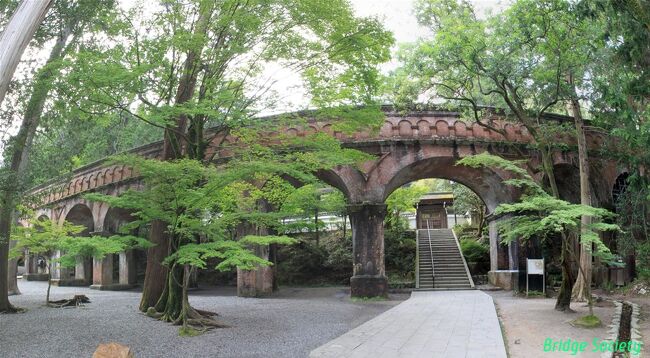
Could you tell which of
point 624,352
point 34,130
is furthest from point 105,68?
point 624,352

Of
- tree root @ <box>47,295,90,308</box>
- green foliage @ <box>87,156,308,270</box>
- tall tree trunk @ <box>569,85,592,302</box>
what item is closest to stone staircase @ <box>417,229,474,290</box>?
tall tree trunk @ <box>569,85,592,302</box>

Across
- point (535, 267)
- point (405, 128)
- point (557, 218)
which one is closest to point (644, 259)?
point (535, 267)

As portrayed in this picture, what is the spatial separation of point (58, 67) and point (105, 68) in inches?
51.2

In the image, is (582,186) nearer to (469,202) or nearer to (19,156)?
(469,202)

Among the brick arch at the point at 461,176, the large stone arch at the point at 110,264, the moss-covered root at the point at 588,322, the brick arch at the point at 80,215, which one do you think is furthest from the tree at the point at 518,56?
the brick arch at the point at 80,215

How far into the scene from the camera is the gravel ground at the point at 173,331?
7.63 metres

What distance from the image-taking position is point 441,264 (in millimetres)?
21156

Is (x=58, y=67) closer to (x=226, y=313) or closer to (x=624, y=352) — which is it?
(x=226, y=313)

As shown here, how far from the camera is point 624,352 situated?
767 centimetres

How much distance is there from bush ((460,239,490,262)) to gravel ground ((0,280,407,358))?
1021 cm

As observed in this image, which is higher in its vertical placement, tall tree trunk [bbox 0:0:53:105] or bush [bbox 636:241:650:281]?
tall tree trunk [bbox 0:0:53:105]

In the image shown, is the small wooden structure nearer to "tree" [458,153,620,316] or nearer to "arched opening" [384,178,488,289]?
"arched opening" [384,178,488,289]

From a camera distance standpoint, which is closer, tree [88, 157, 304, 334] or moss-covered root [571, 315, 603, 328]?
tree [88, 157, 304, 334]

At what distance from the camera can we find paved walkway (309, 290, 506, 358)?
23.9ft
